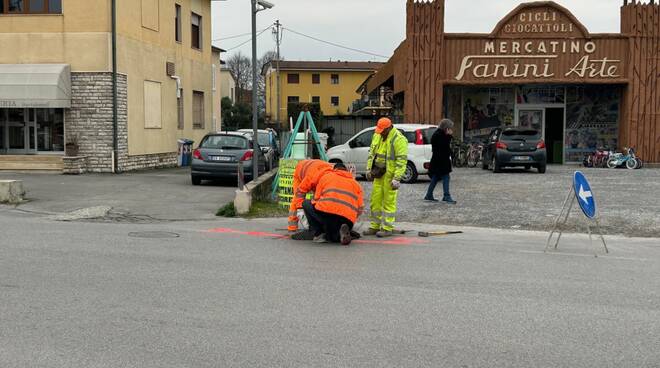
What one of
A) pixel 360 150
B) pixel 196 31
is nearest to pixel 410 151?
pixel 360 150

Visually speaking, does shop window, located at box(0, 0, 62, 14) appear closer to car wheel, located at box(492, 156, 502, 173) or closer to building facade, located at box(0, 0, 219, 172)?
building facade, located at box(0, 0, 219, 172)

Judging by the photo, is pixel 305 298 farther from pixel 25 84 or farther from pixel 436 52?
pixel 436 52

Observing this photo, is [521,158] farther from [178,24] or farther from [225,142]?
[178,24]

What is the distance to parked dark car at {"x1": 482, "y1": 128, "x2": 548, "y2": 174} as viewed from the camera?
22125 millimetres

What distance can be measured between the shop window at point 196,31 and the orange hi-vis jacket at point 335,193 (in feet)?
71.0

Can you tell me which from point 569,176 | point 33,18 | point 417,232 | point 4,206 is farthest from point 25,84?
point 569,176

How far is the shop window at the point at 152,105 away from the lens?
24750 millimetres

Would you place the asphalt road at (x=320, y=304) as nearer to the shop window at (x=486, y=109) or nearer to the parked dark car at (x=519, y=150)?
the parked dark car at (x=519, y=150)

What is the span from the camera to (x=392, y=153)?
426 inches

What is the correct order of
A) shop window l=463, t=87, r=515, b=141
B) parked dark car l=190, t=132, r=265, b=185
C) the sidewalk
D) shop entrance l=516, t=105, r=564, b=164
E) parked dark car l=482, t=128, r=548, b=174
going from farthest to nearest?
shop entrance l=516, t=105, r=564, b=164, shop window l=463, t=87, r=515, b=141, parked dark car l=482, t=128, r=548, b=174, parked dark car l=190, t=132, r=265, b=185, the sidewalk

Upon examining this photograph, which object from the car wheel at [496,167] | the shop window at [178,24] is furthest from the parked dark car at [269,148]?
the shop window at [178,24]

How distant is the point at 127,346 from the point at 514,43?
22.6 metres

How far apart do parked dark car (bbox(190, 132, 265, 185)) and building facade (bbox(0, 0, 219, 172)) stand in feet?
16.1

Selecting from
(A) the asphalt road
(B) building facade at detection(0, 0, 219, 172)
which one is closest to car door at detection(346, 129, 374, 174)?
(B) building facade at detection(0, 0, 219, 172)
